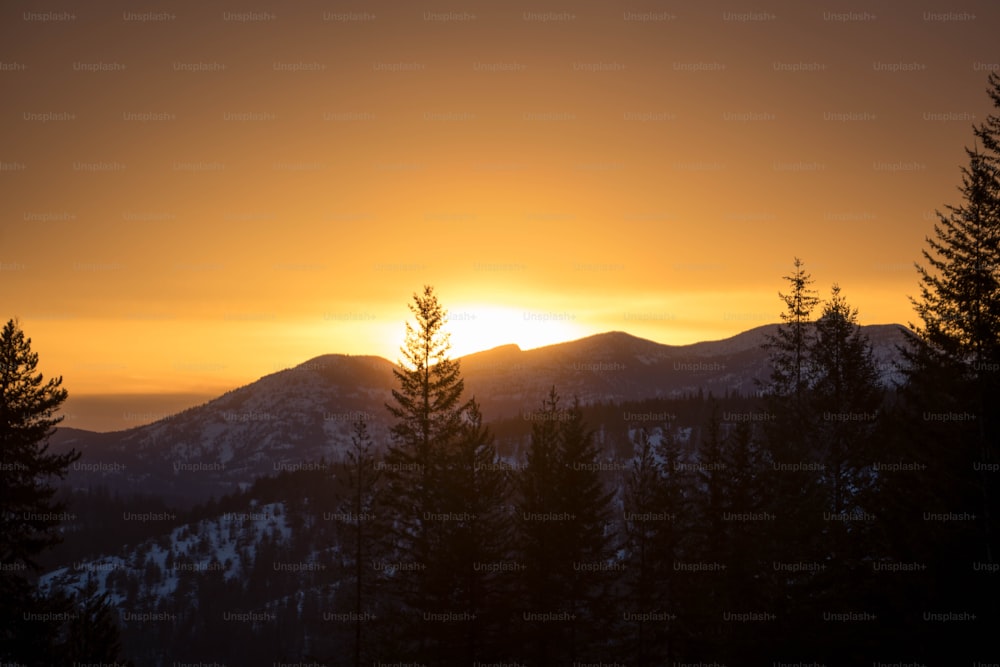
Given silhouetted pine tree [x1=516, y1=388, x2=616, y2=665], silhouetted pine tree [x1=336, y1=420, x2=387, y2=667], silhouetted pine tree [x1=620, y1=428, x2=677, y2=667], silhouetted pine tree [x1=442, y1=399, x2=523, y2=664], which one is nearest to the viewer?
silhouetted pine tree [x1=442, y1=399, x2=523, y2=664]

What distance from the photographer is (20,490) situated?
2978 cm

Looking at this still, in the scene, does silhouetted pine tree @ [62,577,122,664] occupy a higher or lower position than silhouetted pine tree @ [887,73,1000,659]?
lower

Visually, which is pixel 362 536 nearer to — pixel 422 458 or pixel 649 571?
pixel 422 458

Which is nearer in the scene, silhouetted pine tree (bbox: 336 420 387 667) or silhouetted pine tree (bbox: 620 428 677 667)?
silhouetted pine tree (bbox: 620 428 677 667)

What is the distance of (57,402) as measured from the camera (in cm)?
3195

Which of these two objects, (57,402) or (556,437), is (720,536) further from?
(57,402)

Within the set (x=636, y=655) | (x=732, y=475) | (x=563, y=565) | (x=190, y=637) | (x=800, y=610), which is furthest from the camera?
(x=190, y=637)

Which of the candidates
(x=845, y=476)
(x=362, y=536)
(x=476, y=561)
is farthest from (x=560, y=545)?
(x=845, y=476)

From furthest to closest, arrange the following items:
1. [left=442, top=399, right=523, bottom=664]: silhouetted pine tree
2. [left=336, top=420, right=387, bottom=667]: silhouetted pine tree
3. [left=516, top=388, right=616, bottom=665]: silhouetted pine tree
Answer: [left=336, top=420, right=387, bottom=667]: silhouetted pine tree → [left=516, top=388, right=616, bottom=665]: silhouetted pine tree → [left=442, top=399, right=523, bottom=664]: silhouetted pine tree

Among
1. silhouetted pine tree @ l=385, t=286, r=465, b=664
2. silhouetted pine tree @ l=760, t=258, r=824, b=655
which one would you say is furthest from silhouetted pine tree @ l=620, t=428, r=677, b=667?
silhouetted pine tree @ l=385, t=286, r=465, b=664

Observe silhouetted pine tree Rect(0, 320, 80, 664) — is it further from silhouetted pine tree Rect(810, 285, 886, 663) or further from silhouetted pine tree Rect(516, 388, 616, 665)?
silhouetted pine tree Rect(810, 285, 886, 663)

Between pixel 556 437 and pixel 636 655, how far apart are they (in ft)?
40.5

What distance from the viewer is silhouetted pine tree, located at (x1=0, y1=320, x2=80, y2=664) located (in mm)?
29453

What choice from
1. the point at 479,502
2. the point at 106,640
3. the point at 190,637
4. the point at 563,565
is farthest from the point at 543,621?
the point at 190,637
